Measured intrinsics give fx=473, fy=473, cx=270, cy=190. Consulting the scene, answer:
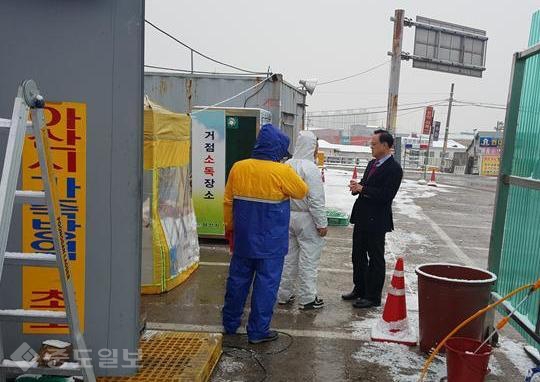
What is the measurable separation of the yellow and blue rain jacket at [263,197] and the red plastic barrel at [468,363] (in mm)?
1605

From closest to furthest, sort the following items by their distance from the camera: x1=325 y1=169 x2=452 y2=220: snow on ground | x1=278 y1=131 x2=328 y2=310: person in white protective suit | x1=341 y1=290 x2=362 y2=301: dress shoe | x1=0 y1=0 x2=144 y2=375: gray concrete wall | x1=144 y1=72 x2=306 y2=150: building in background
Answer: x1=0 y1=0 x2=144 y2=375: gray concrete wall, x1=278 y1=131 x2=328 y2=310: person in white protective suit, x1=341 y1=290 x2=362 y2=301: dress shoe, x1=144 y1=72 x2=306 y2=150: building in background, x1=325 y1=169 x2=452 y2=220: snow on ground

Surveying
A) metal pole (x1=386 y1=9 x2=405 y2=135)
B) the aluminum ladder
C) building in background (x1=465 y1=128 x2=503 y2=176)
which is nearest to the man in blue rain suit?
the aluminum ladder

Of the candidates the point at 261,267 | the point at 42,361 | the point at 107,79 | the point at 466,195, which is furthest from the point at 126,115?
the point at 466,195

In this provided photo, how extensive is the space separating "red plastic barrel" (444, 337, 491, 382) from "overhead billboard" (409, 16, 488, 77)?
46.7 feet

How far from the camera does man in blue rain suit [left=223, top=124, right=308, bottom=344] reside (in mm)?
4070

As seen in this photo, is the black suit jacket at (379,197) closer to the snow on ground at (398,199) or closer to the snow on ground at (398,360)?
the snow on ground at (398,360)

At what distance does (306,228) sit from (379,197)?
0.84m

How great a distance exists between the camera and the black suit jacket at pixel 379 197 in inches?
198

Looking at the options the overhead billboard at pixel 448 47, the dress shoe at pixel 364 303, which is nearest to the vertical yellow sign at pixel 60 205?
the dress shoe at pixel 364 303

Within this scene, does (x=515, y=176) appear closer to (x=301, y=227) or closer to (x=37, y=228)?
(x=301, y=227)

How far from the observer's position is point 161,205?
17.9 feet

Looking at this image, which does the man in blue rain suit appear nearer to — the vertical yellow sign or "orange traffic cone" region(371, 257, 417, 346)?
"orange traffic cone" region(371, 257, 417, 346)

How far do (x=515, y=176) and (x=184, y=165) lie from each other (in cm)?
379

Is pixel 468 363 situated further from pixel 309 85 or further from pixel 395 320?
pixel 309 85
